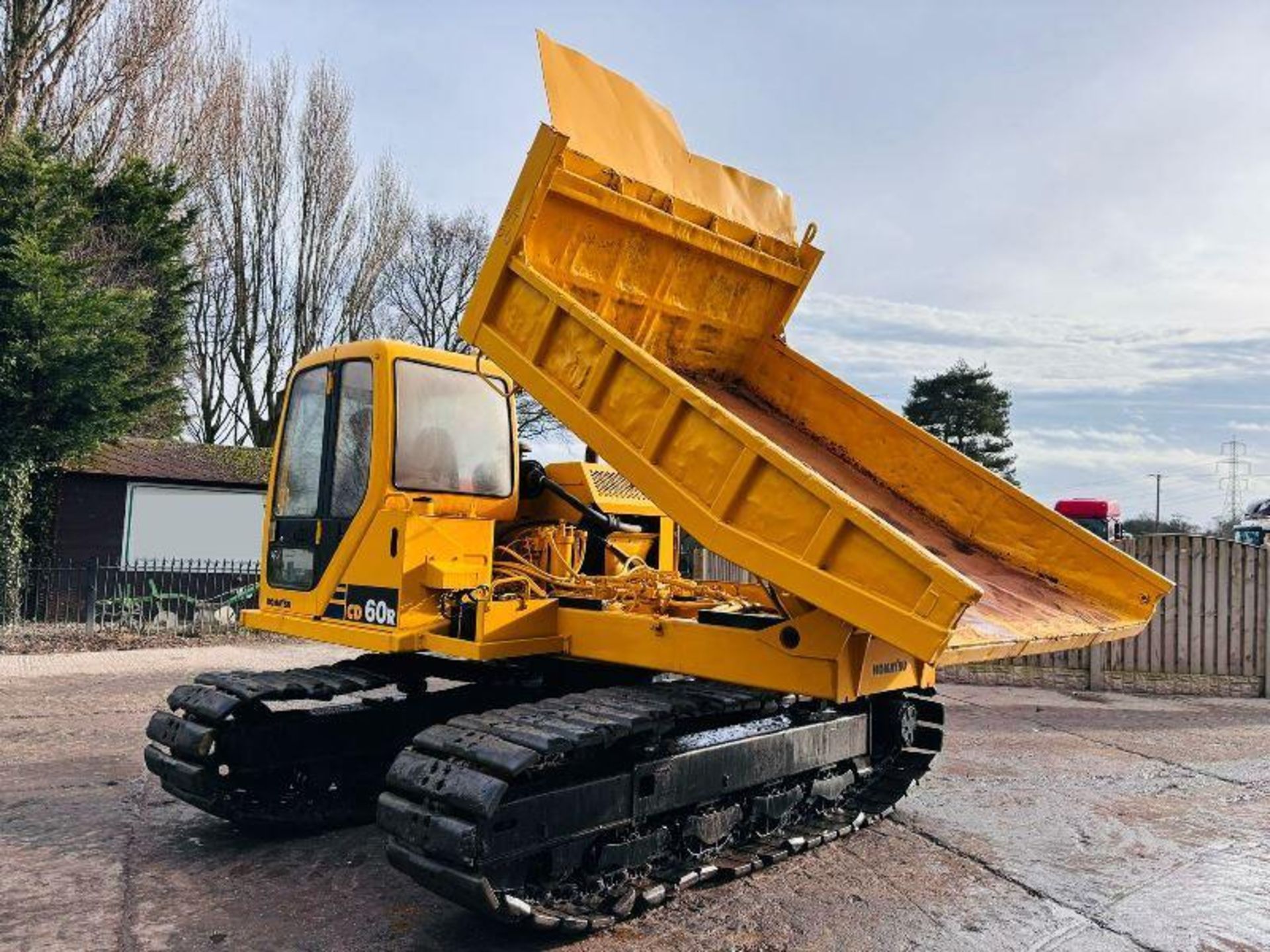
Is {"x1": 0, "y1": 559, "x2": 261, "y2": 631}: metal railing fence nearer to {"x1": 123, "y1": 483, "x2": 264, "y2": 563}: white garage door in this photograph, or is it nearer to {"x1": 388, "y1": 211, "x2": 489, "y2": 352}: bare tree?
{"x1": 123, "y1": 483, "x2": 264, "y2": 563}: white garage door

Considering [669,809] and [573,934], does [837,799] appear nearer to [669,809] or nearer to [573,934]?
[669,809]

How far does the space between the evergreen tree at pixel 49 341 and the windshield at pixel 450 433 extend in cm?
1219

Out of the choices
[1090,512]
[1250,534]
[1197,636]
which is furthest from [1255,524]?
[1197,636]

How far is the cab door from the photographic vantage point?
5.40 metres

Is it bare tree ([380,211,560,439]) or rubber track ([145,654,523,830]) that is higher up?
bare tree ([380,211,560,439])

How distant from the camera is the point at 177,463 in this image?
61.4 feet

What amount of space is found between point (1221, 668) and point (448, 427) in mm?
10540

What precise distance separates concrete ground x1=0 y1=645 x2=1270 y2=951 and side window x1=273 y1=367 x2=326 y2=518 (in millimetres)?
1948

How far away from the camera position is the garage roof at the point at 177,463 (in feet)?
57.8

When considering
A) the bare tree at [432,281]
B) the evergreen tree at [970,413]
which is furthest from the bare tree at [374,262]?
the evergreen tree at [970,413]

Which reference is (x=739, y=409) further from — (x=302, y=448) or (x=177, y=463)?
(x=177, y=463)

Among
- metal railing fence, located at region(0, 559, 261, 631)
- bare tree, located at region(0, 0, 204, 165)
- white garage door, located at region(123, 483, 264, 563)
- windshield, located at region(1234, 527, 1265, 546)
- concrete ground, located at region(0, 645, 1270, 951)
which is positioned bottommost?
concrete ground, located at region(0, 645, 1270, 951)

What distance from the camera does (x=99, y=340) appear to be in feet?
51.0

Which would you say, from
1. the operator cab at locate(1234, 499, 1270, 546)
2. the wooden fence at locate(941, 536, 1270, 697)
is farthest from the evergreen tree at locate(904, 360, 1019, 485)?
the wooden fence at locate(941, 536, 1270, 697)
